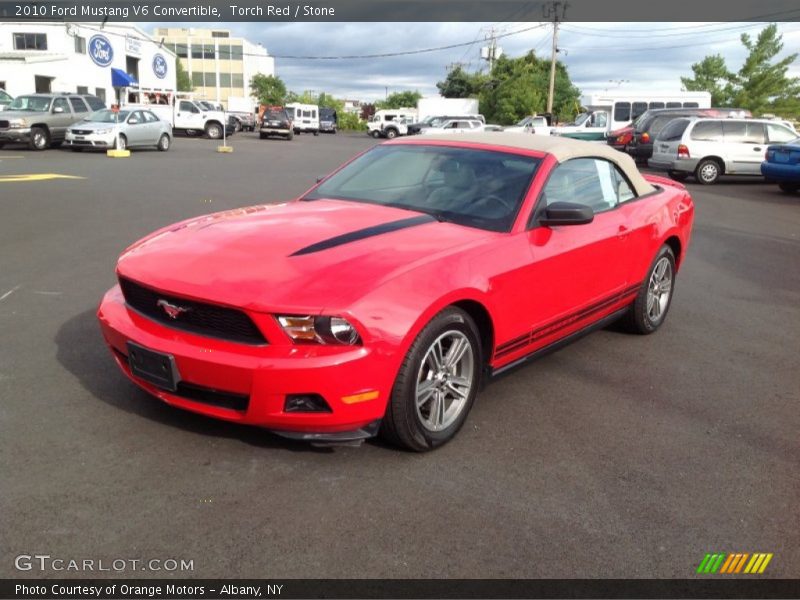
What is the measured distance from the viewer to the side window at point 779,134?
1906cm

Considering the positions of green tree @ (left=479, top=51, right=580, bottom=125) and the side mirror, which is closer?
the side mirror

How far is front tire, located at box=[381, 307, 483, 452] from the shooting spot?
3.27 meters

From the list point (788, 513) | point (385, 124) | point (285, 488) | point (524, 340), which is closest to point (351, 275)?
point (285, 488)

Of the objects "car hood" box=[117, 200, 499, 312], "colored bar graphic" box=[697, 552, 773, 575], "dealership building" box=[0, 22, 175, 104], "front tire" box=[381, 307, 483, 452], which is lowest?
"colored bar graphic" box=[697, 552, 773, 575]

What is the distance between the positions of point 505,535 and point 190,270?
6.02 feet

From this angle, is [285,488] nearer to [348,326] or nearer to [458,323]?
[348,326]

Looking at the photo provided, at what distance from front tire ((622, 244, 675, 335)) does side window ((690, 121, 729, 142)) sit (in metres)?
14.7

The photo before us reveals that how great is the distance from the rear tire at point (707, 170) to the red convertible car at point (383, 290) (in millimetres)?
15740

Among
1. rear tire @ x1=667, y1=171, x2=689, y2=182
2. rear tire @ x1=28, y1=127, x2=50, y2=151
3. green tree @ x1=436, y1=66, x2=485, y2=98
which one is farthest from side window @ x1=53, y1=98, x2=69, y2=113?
green tree @ x1=436, y1=66, x2=485, y2=98

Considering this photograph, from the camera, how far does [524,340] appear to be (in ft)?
13.3

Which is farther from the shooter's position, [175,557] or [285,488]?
[285,488]

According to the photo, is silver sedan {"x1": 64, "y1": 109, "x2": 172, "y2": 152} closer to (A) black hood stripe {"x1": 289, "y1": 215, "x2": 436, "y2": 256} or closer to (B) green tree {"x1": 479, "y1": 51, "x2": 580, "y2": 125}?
(A) black hood stripe {"x1": 289, "y1": 215, "x2": 436, "y2": 256}

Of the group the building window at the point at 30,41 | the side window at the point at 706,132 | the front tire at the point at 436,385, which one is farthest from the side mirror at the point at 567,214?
the building window at the point at 30,41

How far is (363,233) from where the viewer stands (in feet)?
12.2
